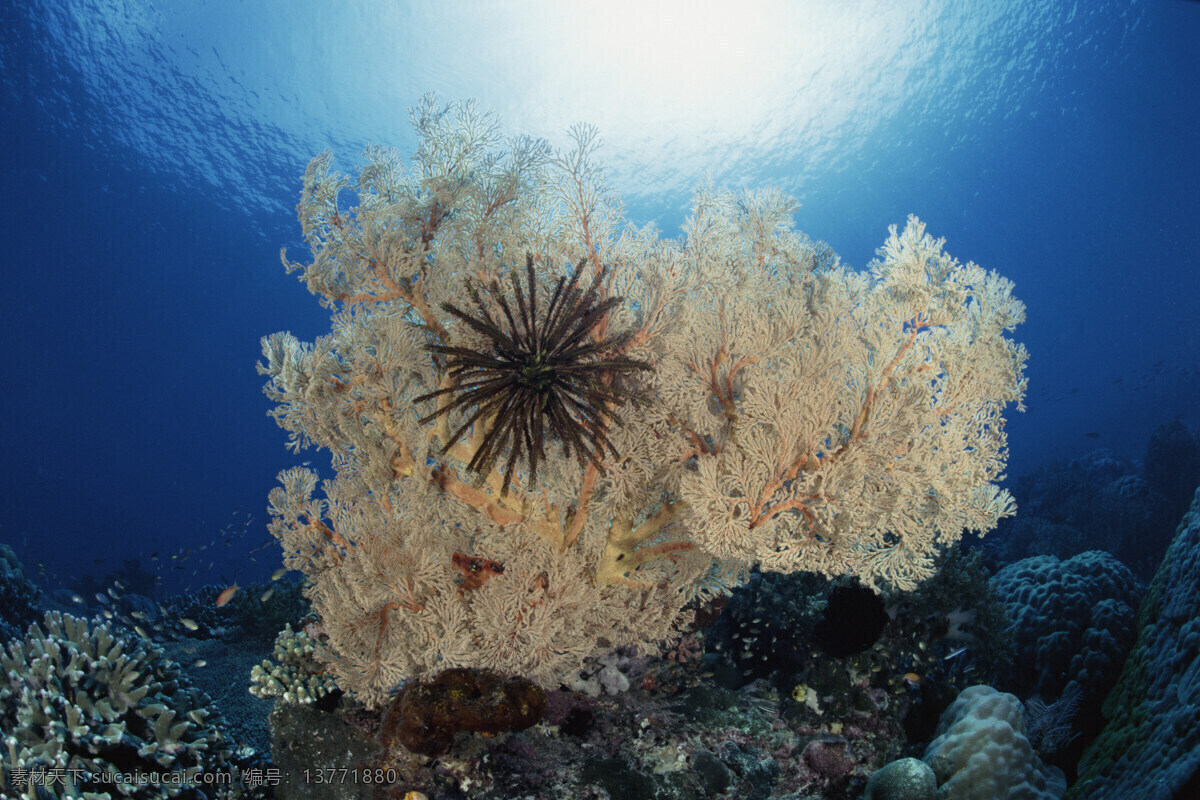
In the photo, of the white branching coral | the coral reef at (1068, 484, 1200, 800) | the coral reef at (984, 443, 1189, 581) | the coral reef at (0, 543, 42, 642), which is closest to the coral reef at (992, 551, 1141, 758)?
the coral reef at (1068, 484, 1200, 800)

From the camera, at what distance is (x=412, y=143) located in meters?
37.0

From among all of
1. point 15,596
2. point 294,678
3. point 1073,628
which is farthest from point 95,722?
point 1073,628

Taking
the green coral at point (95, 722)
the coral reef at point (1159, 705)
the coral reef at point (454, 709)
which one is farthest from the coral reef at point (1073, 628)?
the green coral at point (95, 722)

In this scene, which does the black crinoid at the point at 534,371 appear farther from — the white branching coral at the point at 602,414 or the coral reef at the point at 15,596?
the coral reef at the point at 15,596

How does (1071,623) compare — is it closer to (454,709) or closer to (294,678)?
(454,709)

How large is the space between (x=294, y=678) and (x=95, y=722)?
5.09 ft

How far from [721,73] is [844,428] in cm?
3794

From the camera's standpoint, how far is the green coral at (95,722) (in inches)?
154

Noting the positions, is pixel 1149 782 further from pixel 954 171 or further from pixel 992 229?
pixel 992 229

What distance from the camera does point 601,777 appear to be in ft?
13.3

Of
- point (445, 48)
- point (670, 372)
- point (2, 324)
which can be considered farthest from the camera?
point (2, 324)

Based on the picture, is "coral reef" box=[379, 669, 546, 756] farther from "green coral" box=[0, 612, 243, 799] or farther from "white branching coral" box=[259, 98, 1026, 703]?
"green coral" box=[0, 612, 243, 799]

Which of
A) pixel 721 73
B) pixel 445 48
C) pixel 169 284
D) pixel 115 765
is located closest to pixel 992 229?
pixel 721 73

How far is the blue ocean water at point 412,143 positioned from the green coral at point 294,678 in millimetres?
9337
